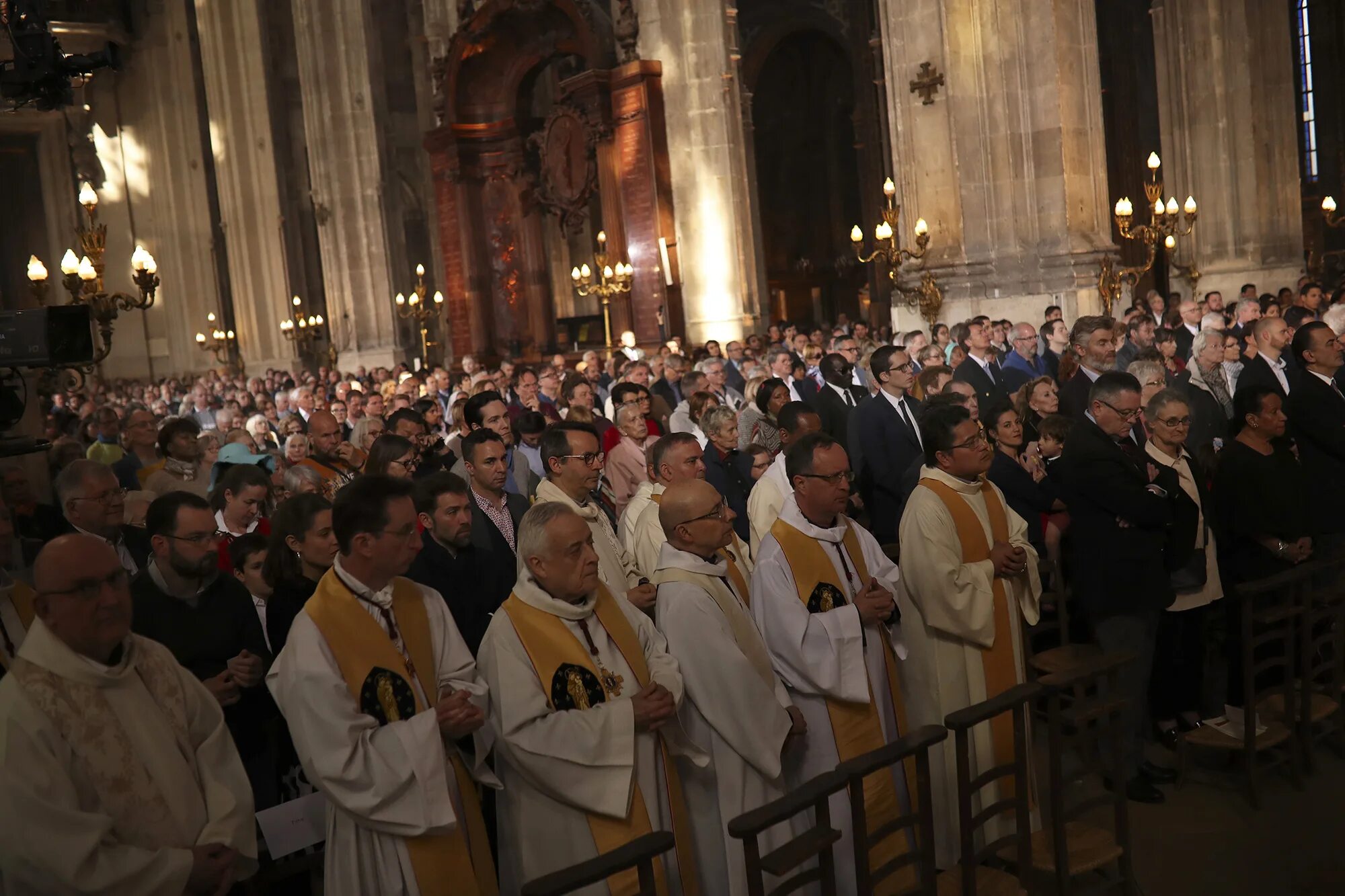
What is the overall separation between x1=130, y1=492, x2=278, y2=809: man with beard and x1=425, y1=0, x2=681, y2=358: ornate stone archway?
50.5 ft

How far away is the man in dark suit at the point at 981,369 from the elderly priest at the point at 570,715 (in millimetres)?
6513

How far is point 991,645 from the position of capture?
5.01 m

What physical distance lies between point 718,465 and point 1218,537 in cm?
289

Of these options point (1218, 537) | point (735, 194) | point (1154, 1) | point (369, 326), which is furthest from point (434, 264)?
point (1218, 537)

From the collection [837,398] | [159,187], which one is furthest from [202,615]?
[159,187]

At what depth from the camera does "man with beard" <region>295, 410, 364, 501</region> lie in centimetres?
786

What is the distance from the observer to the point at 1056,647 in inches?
250

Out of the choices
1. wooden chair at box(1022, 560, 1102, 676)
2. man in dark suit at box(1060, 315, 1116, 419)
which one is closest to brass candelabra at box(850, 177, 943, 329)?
man in dark suit at box(1060, 315, 1116, 419)

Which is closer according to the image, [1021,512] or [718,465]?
[1021,512]

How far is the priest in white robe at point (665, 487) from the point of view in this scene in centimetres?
545

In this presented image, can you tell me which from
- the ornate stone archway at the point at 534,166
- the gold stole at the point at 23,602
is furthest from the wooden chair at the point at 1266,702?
the ornate stone archway at the point at 534,166

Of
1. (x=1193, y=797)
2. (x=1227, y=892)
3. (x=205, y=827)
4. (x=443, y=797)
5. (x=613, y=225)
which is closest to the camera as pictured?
(x=205, y=827)

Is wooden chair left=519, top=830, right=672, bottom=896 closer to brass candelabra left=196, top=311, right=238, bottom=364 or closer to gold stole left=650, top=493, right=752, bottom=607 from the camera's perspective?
gold stole left=650, top=493, right=752, bottom=607

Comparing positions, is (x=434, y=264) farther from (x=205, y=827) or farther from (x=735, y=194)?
(x=205, y=827)
